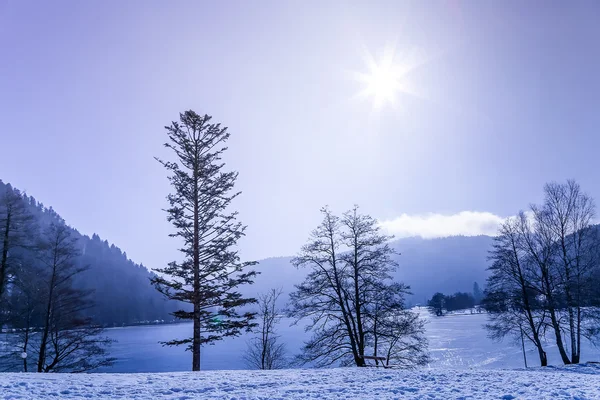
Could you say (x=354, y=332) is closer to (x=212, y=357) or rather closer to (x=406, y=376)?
(x=406, y=376)

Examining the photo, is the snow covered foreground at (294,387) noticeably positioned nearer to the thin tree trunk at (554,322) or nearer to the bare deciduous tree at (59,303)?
the thin tree trunk at (554,322)

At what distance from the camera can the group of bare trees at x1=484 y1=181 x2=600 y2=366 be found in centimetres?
1895

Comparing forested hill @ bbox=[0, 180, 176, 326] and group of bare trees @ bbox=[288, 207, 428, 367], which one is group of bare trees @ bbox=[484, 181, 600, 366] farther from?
forested hill @ bbox=[0, 180, 176, 326]

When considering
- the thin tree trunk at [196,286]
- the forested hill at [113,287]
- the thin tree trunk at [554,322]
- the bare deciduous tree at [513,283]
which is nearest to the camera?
the thin tree trunk at [196,286]

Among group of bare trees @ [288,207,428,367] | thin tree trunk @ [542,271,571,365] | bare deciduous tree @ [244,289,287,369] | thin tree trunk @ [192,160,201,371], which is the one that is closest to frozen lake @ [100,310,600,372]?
bare deciduous tree @ [244,289,287,369]

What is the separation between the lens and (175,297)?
564 inches

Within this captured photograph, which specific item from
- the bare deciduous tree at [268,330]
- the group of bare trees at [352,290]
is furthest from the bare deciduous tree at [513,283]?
the bare deciduous tree at [268,330]

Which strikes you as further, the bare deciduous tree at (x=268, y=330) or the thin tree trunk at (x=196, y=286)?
the bare deciduous tree at (x=268, y=330)

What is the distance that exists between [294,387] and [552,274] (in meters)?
21.1

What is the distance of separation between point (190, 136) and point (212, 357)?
53.6 m

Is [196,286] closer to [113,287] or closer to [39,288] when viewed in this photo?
[39,288]

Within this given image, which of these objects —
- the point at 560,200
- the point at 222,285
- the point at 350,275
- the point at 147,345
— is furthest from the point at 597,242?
the point at 147,345

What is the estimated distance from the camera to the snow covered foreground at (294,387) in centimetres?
701

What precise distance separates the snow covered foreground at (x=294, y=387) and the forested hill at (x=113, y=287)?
418ft
